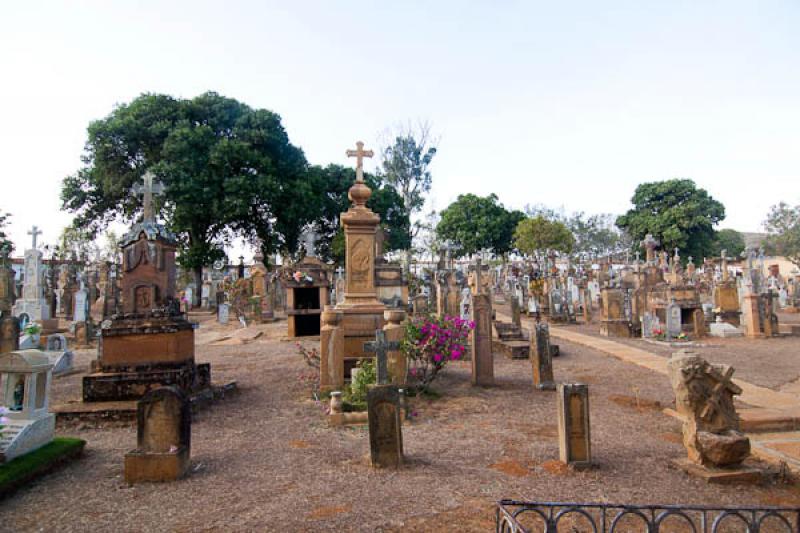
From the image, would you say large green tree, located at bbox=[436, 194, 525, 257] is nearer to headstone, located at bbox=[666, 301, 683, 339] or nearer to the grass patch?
headstone, located at bbox=[666, 301, 683, 339]

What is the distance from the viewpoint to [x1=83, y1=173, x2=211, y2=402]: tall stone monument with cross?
294 inches

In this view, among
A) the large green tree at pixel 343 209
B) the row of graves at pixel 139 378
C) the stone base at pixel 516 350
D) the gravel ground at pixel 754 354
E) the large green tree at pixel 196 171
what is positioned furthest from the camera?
the large green tree at pixel 343 209

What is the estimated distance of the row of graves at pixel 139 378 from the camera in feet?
15.2

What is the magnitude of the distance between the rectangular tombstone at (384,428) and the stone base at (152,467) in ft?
6.11

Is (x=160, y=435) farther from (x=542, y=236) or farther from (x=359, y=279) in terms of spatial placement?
(x=542, y=236)

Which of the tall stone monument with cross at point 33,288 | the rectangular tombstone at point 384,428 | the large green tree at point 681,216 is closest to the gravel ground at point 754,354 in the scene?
the rectangular tombstone at point 384,428

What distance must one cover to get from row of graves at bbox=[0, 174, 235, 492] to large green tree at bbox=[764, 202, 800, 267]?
139ft

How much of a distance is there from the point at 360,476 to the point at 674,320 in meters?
14.5

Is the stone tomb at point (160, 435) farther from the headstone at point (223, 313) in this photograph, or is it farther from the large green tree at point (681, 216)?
the large green tree at point (681, 216)

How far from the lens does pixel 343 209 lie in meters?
39.8

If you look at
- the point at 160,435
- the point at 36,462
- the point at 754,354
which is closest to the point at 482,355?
the point at 160,435

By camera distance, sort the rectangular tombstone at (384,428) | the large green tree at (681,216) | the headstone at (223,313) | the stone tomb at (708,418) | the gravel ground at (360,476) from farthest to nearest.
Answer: the large green tree at (681,216) < the headstone at (223,313) < the rectangular tombstone at (384,428) < the stone tomb at (708,418) < the gravel ground at (360,476)

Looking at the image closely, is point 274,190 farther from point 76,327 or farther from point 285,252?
point 76,327

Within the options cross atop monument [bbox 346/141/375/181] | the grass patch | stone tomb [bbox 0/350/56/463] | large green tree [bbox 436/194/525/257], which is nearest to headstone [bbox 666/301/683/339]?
cross atop monument [bbox 346/141/375/181]
